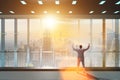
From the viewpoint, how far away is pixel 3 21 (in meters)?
23.4

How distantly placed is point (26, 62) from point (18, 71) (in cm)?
169

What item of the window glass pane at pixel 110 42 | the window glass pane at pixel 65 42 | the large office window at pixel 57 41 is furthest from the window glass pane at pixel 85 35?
the window glass pane at pixel 110 42

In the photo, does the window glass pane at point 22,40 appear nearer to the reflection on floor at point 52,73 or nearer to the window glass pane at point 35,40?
the window glass pane at point 35,40

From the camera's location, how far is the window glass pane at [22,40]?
23266 mm

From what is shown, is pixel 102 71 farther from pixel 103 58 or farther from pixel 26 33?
pixel 26 33

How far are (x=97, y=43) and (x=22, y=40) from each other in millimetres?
5212

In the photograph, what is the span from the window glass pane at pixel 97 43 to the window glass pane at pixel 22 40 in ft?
15.8

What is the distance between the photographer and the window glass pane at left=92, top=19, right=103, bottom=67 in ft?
75.9

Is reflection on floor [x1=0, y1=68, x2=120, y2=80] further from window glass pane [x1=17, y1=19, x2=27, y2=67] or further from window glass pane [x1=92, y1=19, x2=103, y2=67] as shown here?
window glass pane [x1=92, y1=19, x2=103, y2=67]

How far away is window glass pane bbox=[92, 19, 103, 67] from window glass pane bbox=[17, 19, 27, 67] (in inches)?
190

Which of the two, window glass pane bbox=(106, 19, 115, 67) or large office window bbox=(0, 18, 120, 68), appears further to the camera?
large office window bbox=(0, 18, 120, 68)

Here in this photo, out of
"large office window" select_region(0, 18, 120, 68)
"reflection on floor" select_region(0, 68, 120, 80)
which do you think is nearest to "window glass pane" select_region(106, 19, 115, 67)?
"large office window" select_region(0, 18, 120, 68)

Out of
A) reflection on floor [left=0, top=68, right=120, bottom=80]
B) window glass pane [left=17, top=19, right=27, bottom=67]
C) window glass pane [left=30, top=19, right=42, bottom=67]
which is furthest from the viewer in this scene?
window glass pane [left=30, top=19, right=42, bottom=67]

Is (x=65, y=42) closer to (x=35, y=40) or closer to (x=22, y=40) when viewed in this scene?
(x=35, y=40)
